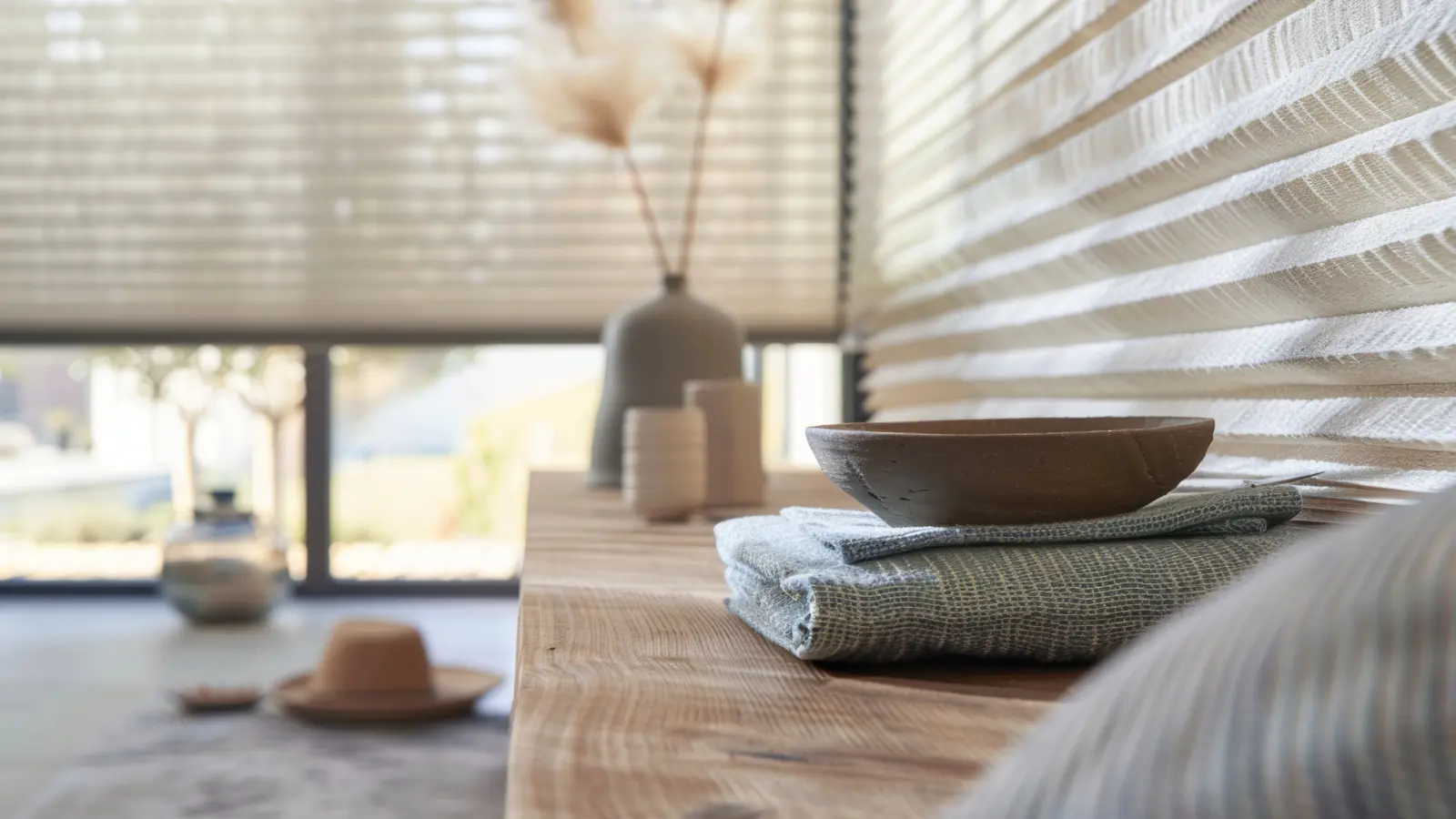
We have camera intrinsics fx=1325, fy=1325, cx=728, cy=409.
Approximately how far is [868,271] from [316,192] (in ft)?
3.69

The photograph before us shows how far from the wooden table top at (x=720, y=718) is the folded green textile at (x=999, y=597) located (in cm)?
2

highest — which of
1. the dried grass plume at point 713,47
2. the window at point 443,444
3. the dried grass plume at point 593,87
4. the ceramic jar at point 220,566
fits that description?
the dried grass plume at point 713,47

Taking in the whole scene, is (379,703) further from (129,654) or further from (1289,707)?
(1289,707)

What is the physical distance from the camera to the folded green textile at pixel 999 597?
1.97 ft

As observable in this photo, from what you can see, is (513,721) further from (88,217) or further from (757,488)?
(88,217)

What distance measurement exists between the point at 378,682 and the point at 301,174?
3.53 feet

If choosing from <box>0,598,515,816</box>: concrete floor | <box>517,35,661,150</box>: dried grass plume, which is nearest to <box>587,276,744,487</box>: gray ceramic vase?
<box>517,35,661,150</box>: dried grass plume

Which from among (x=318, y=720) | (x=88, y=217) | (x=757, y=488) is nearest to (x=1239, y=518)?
(x=757, y=488)

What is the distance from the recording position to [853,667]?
2.06ft

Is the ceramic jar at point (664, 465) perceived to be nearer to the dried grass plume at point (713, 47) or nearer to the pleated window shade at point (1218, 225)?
the pleated window shade at point (1218, 225)

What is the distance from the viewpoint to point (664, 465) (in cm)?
139

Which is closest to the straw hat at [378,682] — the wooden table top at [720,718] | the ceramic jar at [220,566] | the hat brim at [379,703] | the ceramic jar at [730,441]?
the hat brim at [379,703]

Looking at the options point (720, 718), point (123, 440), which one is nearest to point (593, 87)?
A: point (720, 718)

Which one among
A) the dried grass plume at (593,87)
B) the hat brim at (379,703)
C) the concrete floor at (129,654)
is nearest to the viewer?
the dried grass plume at (593,87)
